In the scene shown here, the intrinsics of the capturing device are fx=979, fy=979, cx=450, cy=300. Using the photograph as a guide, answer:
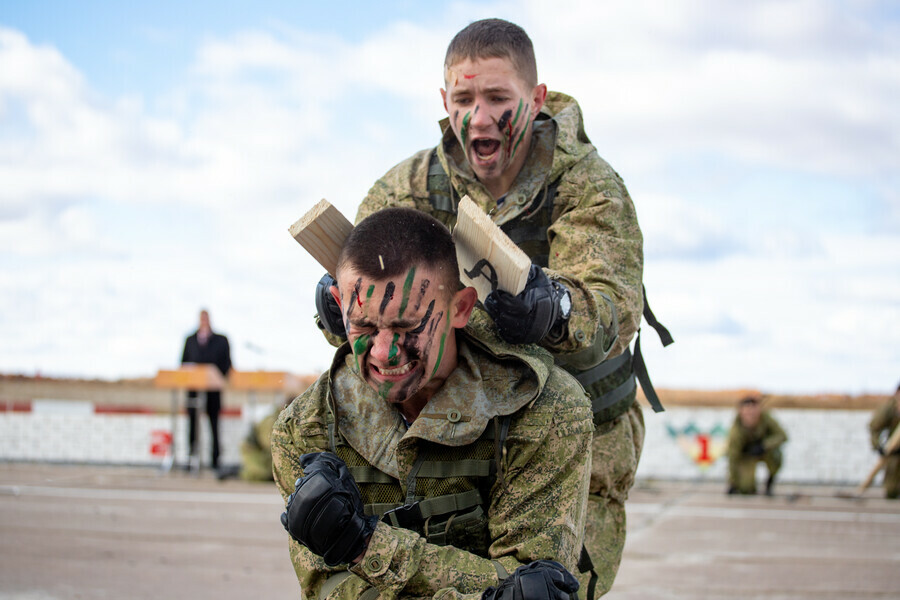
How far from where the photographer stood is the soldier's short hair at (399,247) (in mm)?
2549

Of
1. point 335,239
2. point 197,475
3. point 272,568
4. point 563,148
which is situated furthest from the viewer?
point 197,475

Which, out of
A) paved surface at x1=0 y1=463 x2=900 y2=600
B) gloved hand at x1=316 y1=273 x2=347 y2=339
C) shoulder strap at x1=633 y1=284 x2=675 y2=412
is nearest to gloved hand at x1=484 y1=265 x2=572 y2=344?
gloved hand at x1=316 y1=273 x2=347 y2=339

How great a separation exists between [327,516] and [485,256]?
2.48 feet

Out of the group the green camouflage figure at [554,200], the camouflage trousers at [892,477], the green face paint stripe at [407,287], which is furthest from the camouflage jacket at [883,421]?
the green face paint stripe at [407,287]

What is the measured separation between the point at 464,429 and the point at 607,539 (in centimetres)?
115

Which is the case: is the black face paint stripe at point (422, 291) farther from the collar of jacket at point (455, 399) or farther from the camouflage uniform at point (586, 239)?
the camouflage uniform at point (586, 239)

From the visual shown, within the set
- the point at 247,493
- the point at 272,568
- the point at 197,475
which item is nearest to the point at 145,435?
the point at 197,475

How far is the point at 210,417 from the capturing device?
39.3ft

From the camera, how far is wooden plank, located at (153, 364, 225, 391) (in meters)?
11.6

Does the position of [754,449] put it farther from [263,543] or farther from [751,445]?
[263,543]

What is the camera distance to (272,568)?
23.2 ft

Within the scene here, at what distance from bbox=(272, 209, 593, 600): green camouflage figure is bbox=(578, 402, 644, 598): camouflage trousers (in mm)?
695

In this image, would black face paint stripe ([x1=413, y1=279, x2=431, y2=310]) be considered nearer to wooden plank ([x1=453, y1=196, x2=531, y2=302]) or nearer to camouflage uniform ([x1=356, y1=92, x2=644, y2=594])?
wooden plank ([x1=453, y1=196, x2=531, y2=302])

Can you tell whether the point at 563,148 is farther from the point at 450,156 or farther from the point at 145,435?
Result: the point at 145,435
